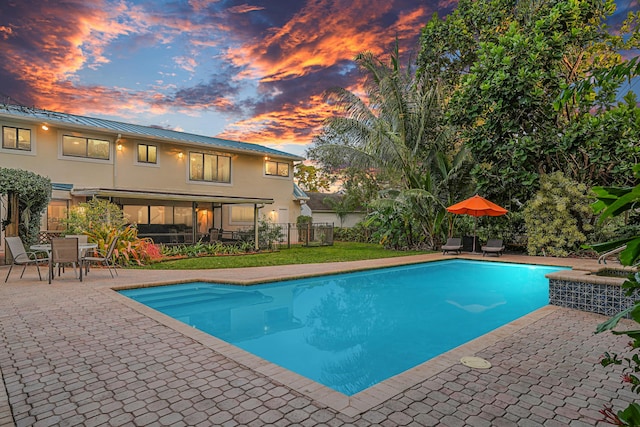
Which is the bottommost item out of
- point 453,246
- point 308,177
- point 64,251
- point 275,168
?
point 453,246

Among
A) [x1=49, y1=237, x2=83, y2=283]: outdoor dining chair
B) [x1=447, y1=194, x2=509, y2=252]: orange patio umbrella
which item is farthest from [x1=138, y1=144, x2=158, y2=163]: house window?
[x1=447, y1=194, x2=509, y2=252]: orange patio umbrella

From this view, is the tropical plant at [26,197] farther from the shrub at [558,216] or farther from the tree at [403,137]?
the shrub at [558,216]

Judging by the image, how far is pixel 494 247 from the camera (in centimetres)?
1603

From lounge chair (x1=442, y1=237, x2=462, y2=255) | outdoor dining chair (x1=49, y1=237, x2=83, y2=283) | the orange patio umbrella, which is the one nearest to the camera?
outdoor dining chair (x1=49, y1=237, x2=83, y2=283)

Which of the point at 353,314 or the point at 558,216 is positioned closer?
the point at 353,314

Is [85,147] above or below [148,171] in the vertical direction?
above

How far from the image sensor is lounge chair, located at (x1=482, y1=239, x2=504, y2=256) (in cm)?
1575

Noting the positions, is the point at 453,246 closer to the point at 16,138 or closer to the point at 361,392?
the point at 361,392

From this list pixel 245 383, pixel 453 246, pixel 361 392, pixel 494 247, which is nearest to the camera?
pixel 361 392

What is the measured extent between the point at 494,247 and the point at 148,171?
16.4 m

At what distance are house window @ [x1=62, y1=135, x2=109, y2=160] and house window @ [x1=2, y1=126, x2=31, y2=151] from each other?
122 centimetres

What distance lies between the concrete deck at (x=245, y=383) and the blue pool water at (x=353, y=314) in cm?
107

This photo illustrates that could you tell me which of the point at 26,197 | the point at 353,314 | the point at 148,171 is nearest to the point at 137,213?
the point at 148,171

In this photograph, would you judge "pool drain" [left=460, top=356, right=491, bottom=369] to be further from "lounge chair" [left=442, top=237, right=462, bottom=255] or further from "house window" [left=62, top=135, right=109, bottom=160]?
"house window" [left=62, top=135, right=109, bottom=160]
